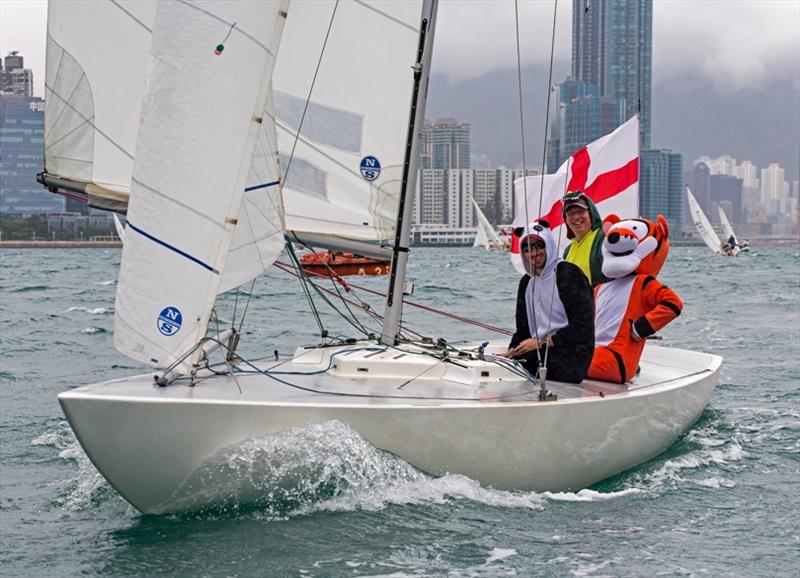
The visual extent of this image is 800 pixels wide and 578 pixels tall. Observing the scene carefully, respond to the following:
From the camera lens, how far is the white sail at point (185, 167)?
17.1 ft

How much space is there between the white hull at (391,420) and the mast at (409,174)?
0.76 ft

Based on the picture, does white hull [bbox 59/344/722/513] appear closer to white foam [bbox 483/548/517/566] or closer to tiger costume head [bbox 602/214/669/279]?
white foam [bbox 483/548/517/566]

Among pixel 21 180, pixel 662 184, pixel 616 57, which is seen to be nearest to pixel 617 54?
pixel 616 57

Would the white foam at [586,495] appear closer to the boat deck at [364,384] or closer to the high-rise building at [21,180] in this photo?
the boat deck at [364,384]

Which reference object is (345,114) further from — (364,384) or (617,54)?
(617,54)

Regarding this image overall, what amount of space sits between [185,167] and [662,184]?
11654 cm

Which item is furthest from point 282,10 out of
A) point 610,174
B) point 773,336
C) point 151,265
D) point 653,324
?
point 773,336

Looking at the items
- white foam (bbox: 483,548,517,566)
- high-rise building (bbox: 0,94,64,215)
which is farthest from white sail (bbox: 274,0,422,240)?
high-rise building (bbox: 0,94,64,215)

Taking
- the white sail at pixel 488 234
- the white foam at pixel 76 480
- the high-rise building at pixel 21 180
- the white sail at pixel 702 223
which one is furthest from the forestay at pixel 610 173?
the high-rise building at pixel 21 180

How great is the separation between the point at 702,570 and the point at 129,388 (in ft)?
8.27

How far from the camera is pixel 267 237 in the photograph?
19.2 feet

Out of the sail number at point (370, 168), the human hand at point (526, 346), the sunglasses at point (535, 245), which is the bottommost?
the human hand at point (526, 346)

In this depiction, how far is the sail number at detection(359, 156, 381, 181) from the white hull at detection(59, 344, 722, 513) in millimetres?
945

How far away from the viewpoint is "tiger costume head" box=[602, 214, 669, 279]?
7.12m
